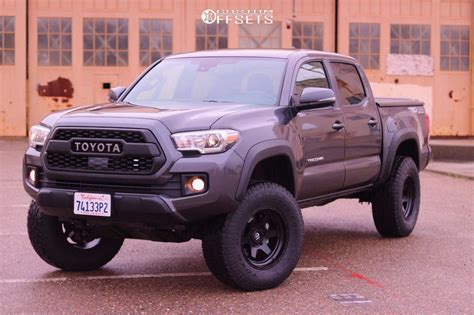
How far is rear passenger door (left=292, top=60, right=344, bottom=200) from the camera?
290 inches

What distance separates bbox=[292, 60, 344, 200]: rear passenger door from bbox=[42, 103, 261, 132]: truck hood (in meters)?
0.57

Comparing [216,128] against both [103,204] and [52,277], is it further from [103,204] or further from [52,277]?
[52,277]

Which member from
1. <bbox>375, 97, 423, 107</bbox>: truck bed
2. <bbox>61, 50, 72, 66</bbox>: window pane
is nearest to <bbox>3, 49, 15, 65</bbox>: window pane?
<bbox>61, 50, 72, 66</bbox>: window pane

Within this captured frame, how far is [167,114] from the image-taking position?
6.52m

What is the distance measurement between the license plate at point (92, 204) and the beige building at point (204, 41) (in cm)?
1772

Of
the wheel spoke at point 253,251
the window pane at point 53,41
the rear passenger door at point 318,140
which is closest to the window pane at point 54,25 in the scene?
the window pane at point 53,41

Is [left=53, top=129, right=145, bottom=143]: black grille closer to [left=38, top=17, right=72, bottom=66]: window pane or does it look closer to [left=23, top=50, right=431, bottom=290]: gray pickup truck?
[left=23, top=50, right=431, bottom=290]: gray pickup truck

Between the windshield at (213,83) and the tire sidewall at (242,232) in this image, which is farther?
the windshield at (213,83)

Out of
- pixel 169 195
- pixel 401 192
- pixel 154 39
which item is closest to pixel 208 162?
pixel 169 195

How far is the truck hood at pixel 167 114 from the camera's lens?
252 inches

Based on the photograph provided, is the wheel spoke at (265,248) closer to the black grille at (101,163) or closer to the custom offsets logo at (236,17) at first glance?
the black grille at (101,163)

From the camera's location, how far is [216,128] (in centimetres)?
641

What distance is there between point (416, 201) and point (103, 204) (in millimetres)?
4190

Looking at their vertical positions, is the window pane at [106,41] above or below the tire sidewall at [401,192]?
above
